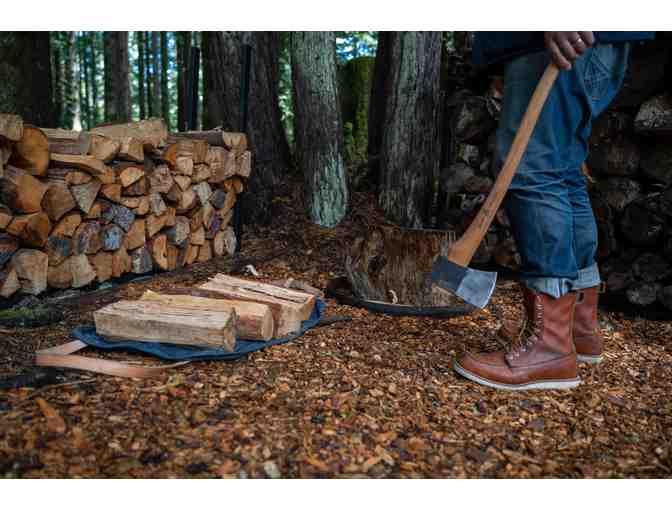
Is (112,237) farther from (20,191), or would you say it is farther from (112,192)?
(20,191)

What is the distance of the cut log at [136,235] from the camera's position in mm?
3277

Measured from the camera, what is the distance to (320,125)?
4.31 metres

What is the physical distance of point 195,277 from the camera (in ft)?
11.7

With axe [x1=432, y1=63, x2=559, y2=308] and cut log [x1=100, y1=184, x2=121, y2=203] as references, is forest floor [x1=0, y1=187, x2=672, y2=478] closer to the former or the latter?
axe [x1=432, y1=63, x2=559, y2=308]

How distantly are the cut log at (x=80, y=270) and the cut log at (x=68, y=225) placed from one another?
149 mm

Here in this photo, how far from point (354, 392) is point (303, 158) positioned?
9.30 feet

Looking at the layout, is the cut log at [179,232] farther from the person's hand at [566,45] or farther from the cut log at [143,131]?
the person's hand at [566,45]

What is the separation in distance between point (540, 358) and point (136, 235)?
2427 millimetres

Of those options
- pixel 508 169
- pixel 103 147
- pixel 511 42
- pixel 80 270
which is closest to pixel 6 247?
pixel 80 270

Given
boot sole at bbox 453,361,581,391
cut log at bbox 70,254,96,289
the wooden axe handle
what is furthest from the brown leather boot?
cut log at bbox 70,254,96,289

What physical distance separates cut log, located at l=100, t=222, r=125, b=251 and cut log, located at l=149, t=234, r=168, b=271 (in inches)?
10.9
